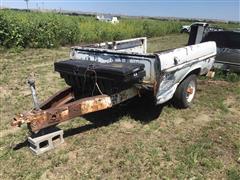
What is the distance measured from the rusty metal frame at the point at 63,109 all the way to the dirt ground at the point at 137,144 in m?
0.47

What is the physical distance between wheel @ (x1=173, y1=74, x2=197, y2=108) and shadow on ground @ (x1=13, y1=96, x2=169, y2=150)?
0.39m

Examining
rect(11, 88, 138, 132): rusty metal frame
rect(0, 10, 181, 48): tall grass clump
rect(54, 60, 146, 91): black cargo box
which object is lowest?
rect(0, 10, 181, 48): tall grass clump

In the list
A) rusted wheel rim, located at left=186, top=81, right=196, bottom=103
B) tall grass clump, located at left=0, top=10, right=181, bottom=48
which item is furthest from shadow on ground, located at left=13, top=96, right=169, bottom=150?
tall grass clump, located at left=0, top=10, right=181, bottom=48

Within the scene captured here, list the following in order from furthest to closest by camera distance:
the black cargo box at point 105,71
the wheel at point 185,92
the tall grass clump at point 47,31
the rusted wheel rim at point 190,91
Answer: the tall grass clump at point 47,31, the rusted wheel rim at point 190,91, the wheel at point 185,92, the black cargo box at point 105,71

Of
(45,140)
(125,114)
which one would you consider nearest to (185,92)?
(125,114)

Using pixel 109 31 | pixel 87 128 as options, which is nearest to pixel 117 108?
pixel 87 128

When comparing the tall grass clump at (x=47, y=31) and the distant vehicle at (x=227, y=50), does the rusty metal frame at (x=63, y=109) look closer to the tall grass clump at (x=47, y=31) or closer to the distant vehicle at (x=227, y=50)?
the distant vehicle at (x=227, y=50)

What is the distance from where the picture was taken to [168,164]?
4035 millimetres

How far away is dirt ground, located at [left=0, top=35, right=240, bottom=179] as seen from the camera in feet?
12.7

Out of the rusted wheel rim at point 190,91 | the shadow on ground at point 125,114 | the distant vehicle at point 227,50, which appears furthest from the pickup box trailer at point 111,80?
the distant vehicle at point 227,50

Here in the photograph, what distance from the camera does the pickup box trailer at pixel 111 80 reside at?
4.17 metres

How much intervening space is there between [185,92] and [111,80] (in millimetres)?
1783

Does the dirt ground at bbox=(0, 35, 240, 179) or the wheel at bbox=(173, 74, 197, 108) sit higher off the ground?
the wheel at bbox=(173, 74, 197, 108)

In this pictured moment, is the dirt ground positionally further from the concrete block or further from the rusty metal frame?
the rusty metal frame
